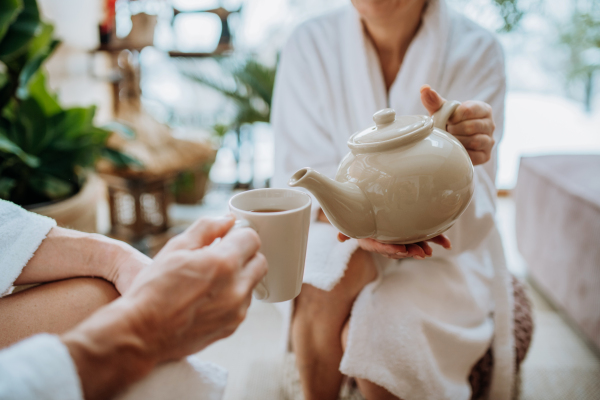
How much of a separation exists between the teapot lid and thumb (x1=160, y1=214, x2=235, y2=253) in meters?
0.22

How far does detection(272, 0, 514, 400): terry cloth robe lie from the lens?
0.80 metres

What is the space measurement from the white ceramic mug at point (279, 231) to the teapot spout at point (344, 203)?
3 centimetres

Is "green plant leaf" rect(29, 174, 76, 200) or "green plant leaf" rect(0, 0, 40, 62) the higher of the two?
"green plant leaf" rect(0, 0, 40, 62)

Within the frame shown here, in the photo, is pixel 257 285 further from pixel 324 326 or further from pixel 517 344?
pixel 517 344

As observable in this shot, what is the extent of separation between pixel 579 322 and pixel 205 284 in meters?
1.34

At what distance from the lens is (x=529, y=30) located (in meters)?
2.36

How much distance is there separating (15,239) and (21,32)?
3.49 feet

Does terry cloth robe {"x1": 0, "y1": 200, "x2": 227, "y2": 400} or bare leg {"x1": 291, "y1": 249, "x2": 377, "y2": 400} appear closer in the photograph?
terry cloth robe {"x1": 0, "y1": 200, "x2": 227, "y2": 400}

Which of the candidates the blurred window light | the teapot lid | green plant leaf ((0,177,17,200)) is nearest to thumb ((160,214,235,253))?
the teapot lid

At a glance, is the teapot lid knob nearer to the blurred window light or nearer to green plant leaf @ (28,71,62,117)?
green plant leaf @ (28,71,62,117)

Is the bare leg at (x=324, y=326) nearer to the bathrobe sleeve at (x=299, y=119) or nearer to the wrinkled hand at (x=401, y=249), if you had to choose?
the wrinkled hand at (x=401, y=249)

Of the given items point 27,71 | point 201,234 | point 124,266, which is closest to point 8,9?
point 27,71

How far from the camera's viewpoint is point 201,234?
0.46 metres

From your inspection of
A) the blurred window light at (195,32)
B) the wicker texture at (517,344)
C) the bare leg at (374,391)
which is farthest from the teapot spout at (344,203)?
the blurred window light at (195,32)
